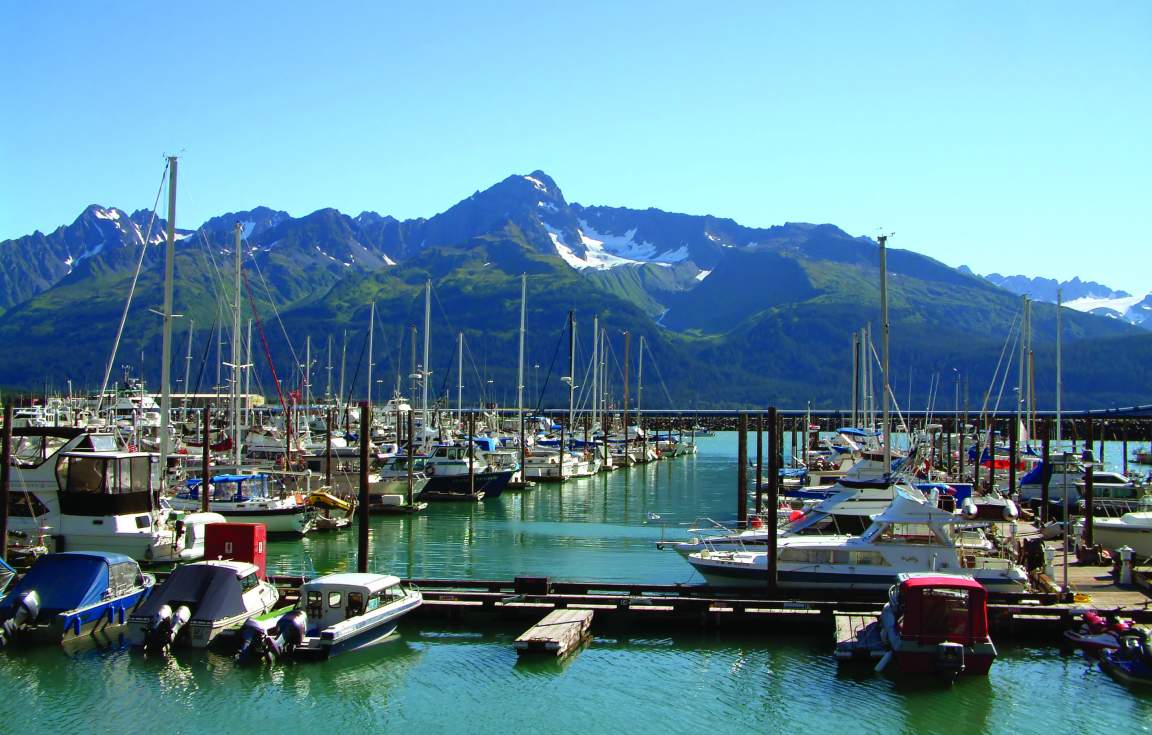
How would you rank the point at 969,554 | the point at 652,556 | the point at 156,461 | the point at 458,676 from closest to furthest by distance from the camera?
the point at 458,676
the point at 969,554
the point at 156,461
the point at 652,556

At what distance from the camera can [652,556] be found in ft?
159

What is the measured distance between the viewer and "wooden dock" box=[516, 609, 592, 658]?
1130 inches

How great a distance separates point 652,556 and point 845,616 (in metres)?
18.4

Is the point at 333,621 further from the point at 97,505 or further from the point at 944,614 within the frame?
the point at 944,614

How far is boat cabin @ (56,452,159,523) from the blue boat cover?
8814 millimetres

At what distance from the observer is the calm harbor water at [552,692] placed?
2472cm

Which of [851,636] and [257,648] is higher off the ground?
[851,636]

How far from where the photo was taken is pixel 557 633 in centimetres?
2930

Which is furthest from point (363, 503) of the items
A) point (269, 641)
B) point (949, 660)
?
point (949, 660)

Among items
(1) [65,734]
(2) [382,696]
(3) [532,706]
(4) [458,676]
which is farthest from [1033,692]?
(1) [65,734]

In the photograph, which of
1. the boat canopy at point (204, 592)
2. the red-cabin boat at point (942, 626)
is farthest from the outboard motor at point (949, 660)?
the boat canopy at point (204, 592)

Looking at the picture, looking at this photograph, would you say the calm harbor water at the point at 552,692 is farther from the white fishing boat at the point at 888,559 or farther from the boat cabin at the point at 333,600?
the white fishing boat at the point at 888,559

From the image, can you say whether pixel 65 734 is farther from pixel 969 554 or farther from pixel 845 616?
pixel 969 554

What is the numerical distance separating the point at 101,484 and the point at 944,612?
29.6m
